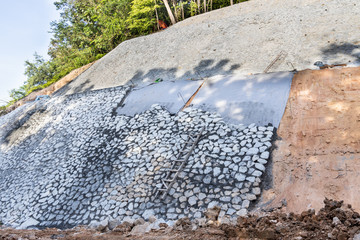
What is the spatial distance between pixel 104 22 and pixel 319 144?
1604 cm

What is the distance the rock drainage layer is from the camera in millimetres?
5520

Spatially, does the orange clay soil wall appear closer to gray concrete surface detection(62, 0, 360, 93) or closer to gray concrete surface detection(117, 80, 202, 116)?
gray concrete surface detection(62, 0, 360, 93)

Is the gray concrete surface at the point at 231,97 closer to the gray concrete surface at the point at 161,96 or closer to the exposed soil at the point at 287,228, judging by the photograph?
the gray concrete surface at the point at 161,96

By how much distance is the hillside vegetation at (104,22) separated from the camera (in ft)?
55.5

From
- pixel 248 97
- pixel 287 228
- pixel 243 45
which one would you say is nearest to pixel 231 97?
pixel 248 97

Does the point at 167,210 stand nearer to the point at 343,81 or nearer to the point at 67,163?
the point at 67,163

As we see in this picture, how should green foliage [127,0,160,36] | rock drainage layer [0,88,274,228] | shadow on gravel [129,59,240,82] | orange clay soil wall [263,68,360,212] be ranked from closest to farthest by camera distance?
orange clay soil wall [263,68,360,212] → rock drainage layer [0,88,274,228] → shadow on gravel [129,59,240,82] → green foliage [127,0,160,36]

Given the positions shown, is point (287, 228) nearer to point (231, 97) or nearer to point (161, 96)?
point (231, 97)

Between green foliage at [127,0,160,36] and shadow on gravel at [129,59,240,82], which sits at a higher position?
green foliage at [127,0,160,36]

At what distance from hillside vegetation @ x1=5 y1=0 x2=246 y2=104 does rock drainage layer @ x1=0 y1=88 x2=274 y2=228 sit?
865cm

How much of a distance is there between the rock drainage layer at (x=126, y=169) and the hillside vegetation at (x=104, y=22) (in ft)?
28.4

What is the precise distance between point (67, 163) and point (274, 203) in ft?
21.1

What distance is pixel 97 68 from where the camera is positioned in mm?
14398

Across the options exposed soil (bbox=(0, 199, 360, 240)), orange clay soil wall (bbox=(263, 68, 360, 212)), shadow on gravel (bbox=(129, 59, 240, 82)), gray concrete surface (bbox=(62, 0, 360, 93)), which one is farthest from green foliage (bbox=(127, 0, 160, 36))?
exposed soil (bbox=(0, 199, 360, 240))
